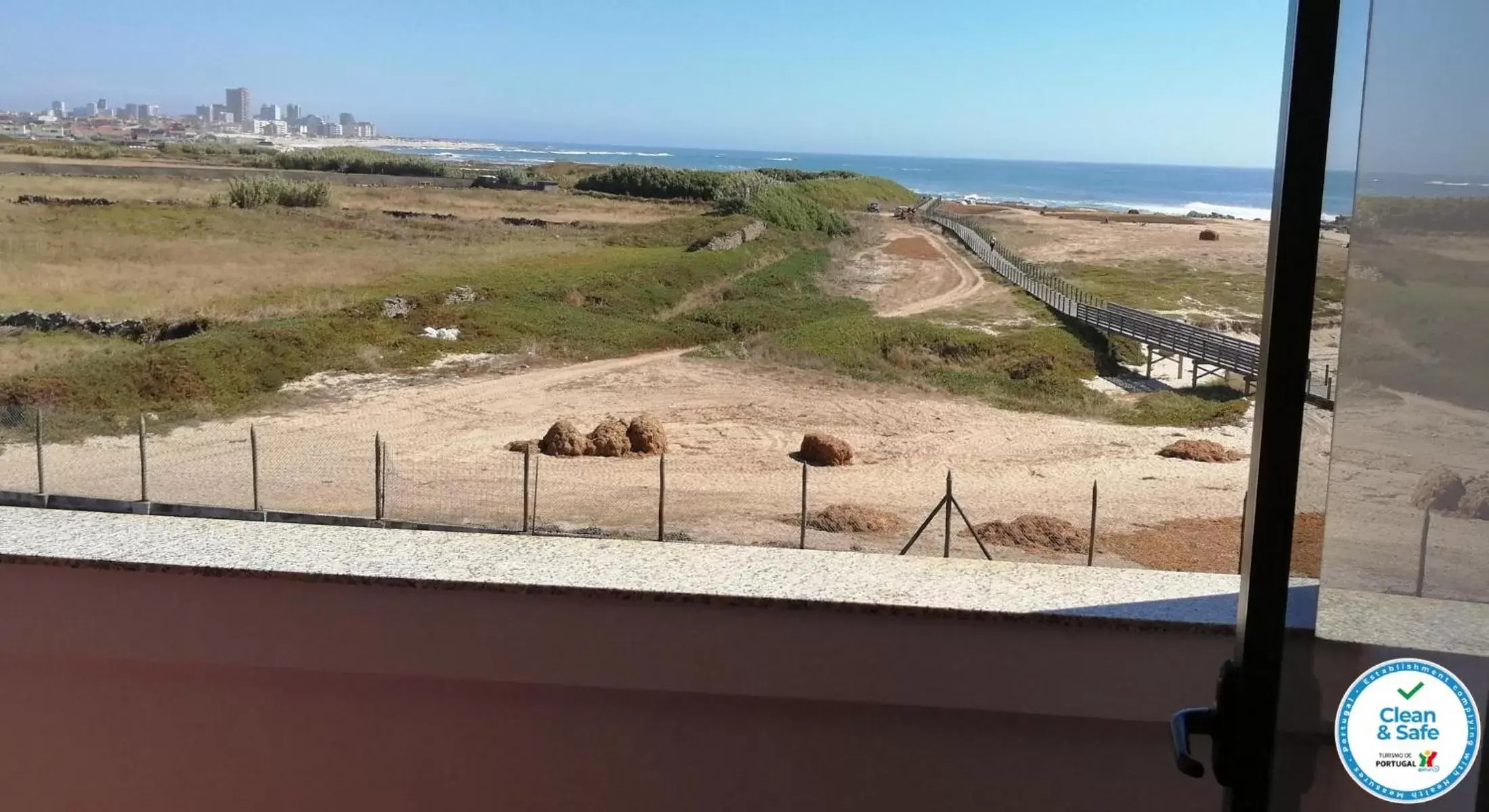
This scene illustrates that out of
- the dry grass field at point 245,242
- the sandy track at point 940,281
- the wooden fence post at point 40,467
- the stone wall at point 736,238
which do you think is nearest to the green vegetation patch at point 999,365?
the sandy track at point 940,281

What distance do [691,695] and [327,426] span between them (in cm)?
251

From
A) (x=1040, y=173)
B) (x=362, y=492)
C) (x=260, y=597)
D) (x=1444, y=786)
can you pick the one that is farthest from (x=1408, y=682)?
(x=1040, y=173)

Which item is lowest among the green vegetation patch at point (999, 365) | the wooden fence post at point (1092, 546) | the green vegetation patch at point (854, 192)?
the wooden fence post at point (1092, 546)

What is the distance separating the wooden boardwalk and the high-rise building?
215cm

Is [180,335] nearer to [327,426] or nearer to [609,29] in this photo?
[327,426]

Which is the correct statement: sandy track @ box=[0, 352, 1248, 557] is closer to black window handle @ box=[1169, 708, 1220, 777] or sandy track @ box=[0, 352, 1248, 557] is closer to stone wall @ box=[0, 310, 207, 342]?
stone wall @ box=[0, 310, 207, 342]

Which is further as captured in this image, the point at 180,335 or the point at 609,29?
the point at 180,335

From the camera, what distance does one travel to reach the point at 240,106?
3.31m

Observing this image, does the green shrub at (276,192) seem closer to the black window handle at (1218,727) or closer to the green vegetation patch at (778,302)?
the green vegetation patch at (778,302)

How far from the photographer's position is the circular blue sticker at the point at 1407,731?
18.0 inches

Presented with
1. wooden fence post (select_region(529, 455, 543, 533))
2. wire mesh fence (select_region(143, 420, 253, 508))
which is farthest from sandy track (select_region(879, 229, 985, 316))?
wire mesh fence (select_region(143, 420, 253, 508))

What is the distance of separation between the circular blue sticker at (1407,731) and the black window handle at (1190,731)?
0.07m

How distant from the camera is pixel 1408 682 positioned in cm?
47

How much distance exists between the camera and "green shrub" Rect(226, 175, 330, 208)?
3.41 metres
